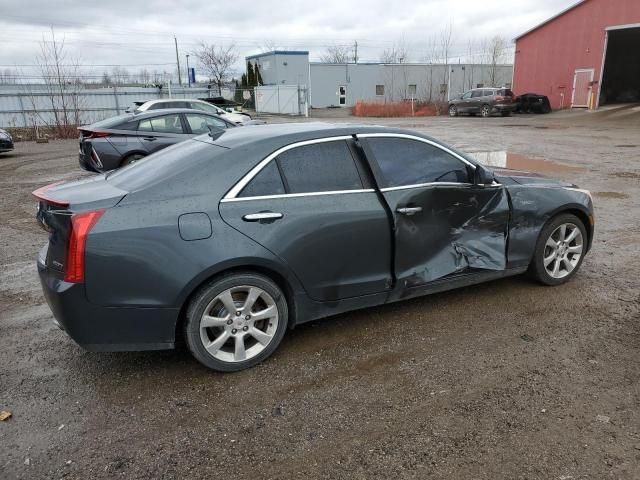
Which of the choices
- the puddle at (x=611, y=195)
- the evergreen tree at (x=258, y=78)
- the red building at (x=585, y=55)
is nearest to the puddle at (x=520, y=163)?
the puddle at (x=611, y=195)

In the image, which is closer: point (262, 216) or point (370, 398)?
point (370, 398)

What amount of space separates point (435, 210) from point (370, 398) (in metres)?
1.63

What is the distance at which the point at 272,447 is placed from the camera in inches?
110

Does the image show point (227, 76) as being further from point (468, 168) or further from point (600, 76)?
point (468, 168)

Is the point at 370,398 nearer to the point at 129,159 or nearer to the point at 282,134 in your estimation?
the point at 282,134

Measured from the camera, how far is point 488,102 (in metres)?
32.8

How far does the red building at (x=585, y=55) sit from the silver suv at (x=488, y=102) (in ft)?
11.9

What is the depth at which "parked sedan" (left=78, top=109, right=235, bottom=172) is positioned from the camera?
10102 mm

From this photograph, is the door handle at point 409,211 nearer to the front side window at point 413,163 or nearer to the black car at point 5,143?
the front side window at point 413,163

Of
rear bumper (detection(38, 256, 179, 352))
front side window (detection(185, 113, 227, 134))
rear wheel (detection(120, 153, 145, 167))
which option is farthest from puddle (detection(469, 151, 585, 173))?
rear bumper (detection(38, 256, 179, 352))

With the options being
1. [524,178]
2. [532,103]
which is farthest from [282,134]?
[532,103]

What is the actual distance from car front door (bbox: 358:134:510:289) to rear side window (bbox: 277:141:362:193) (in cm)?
21

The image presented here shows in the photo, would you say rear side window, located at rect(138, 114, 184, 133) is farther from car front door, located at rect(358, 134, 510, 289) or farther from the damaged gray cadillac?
car front door, located at rect(358, 134, 510, 289)

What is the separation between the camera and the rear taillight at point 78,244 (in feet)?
10.1
